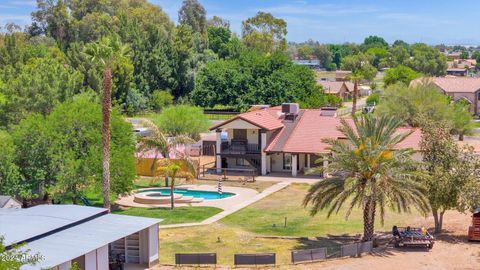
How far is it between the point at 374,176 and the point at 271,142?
25343 mm

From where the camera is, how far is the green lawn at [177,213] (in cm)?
4122

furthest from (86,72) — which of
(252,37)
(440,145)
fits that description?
(252,37)

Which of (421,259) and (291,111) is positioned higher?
(291,111)

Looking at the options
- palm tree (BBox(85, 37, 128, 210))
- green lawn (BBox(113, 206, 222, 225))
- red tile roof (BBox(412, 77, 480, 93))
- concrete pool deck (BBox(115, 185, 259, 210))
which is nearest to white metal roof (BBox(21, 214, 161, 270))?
palm tree (BBox(85, 37, 128, 210))

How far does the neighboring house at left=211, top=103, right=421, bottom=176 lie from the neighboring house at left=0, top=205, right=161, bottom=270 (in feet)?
87.3

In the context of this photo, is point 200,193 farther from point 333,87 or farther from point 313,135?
point 333,87

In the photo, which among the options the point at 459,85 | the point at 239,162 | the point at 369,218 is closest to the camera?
the point at 369,218

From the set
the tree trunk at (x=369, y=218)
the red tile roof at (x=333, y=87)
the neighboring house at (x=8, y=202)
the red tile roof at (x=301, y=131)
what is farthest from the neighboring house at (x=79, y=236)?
the red tile roof at (x=333, y=87)

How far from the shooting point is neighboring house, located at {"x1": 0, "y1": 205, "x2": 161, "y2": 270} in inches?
990

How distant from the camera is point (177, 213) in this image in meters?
43.0

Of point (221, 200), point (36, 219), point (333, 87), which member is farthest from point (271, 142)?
point (333, 87)

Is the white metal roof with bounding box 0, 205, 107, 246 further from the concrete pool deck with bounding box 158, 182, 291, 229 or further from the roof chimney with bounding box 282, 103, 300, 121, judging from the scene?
the roof chimney with bounding box 282, 103, 300, 121

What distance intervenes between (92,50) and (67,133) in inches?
370

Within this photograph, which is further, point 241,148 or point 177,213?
point 241,148
